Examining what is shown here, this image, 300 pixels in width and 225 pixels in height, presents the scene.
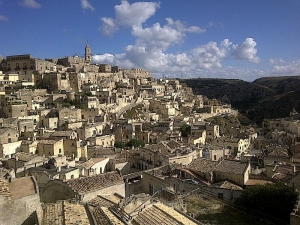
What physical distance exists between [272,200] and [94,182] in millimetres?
9428

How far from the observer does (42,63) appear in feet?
213

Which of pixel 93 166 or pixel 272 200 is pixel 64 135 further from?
pixel 272 200

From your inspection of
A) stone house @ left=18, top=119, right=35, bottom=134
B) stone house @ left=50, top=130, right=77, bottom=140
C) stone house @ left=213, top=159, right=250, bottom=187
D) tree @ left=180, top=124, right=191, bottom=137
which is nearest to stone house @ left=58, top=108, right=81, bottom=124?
stone house @ left=18, top=119, right=35, bottom=134

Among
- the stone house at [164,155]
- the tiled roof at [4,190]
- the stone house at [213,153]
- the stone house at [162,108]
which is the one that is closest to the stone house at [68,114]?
the stone house at [164,155]

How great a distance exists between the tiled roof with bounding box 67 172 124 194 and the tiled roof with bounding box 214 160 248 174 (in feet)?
23.2

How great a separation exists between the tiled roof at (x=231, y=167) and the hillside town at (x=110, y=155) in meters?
0.06

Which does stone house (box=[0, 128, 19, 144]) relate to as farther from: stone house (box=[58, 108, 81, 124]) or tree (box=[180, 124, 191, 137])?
tree (box=[180, 124, 191, 137])

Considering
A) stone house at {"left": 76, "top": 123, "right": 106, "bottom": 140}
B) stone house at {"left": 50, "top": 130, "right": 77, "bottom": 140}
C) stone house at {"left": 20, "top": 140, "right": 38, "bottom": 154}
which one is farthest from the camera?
stone house at {"left": 76, "top": 123, "right": 106, "bottom": 140}

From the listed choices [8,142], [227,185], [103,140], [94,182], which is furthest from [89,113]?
[227,185]

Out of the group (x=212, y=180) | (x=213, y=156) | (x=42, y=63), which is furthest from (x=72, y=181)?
(x=42, y=63)

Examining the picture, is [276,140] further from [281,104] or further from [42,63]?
[281,104]

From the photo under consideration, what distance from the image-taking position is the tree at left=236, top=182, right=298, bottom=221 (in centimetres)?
1506

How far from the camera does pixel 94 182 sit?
16781mm

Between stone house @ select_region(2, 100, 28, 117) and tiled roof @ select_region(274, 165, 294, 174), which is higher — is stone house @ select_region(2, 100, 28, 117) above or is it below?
above
